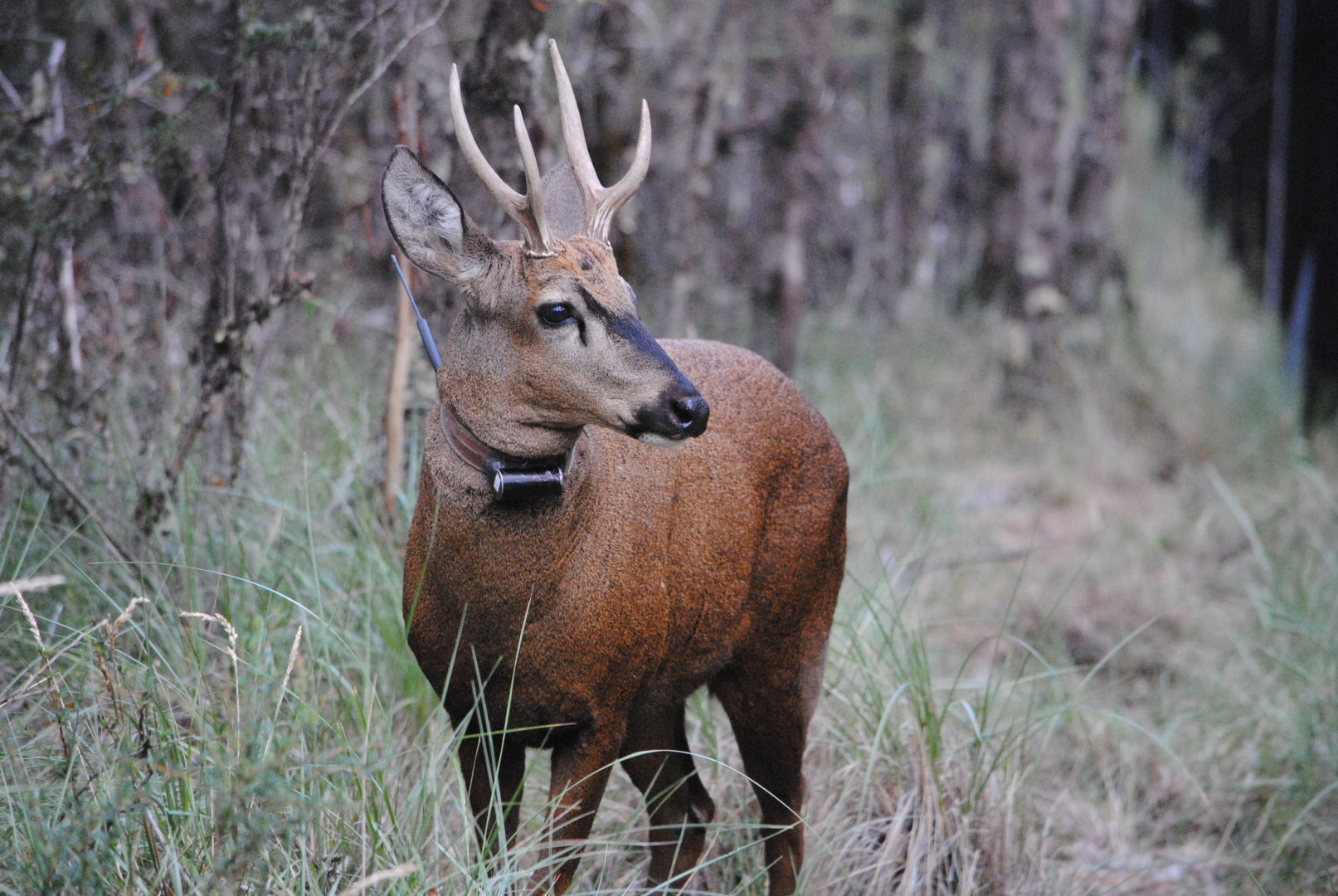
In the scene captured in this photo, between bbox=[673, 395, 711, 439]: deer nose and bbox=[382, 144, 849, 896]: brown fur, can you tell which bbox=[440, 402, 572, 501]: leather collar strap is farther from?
bbox=[673, 395, 711, 439]: deer nose

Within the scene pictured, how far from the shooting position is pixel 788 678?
10.1 ft

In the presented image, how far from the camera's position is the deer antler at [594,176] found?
8.21 feet

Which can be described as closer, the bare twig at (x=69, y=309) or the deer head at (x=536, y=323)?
the deer head at (x=536, y=323)

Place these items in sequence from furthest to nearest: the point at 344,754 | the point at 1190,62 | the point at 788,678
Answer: the point at 1190,62, the point at 788,678, the point at 344,754

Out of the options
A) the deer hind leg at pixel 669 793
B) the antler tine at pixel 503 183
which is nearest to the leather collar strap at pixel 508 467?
the antler tine at pixel 503 183

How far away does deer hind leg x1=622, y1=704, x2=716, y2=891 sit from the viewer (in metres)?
3.06

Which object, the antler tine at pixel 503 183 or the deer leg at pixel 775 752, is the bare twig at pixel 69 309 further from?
the deer leg at pixel 775 752

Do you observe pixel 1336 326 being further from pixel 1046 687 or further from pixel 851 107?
pixel 851 107

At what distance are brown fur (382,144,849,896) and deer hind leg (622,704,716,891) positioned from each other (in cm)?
15

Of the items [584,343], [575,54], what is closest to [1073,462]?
[575,54]

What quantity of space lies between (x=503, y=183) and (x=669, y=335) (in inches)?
135

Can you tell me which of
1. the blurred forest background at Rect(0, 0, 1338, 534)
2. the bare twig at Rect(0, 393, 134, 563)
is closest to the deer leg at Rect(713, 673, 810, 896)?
the blurred forest background at Rect(0, 0, 1338, 534)

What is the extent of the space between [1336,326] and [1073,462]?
2.00 m

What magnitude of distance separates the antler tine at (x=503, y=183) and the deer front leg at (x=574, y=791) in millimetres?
994
